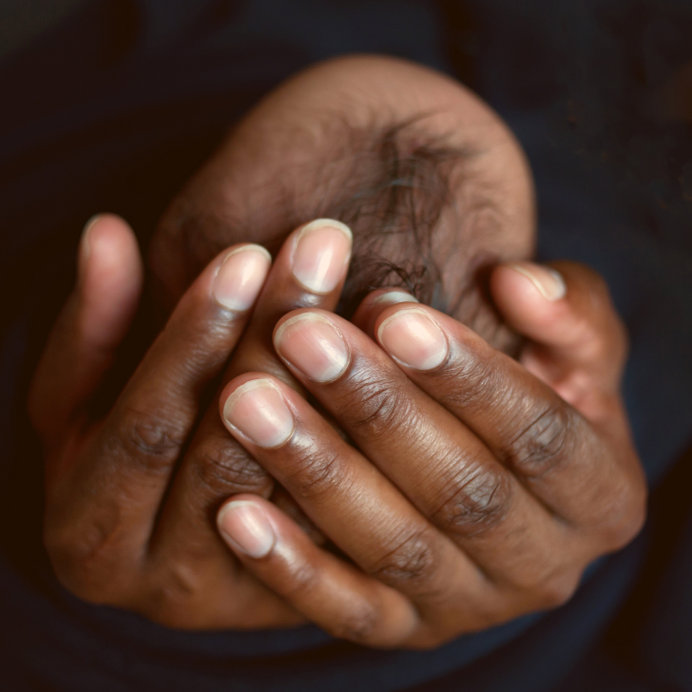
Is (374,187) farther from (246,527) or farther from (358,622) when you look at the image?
(358,622)

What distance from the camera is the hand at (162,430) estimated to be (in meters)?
0.75

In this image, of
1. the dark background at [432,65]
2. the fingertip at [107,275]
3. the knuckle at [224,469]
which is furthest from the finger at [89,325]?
the knuckle at [224,469]

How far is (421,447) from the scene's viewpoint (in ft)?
2.64

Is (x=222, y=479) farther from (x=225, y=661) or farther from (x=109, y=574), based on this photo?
(x=225, y=661)

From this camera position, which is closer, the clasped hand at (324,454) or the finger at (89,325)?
the clasped hand at (324,454)

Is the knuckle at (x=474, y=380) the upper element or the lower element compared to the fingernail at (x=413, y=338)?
lower

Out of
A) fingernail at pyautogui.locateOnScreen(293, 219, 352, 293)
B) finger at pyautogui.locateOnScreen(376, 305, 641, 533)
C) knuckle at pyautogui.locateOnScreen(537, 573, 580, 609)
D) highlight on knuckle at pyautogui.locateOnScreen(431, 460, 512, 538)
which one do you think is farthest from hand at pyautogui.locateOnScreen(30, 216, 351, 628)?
knuckle at pyautogui.locateOnScreen(537, 573, 580, 609)

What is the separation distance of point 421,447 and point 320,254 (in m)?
0.25

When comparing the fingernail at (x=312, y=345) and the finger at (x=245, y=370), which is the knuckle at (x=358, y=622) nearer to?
the finger at (x=245, y=370)

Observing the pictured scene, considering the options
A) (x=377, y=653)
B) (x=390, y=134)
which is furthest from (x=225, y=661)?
(x=390, y=134)

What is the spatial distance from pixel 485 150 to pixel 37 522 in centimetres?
88

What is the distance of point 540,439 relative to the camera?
0.86 metres

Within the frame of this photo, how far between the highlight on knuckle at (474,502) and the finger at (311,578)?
0.15 m

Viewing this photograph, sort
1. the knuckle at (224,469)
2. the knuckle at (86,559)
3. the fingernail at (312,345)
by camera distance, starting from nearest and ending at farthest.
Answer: the fingernail at (312,345), the knuckle at (224,469), the knuckle at (86,559)
